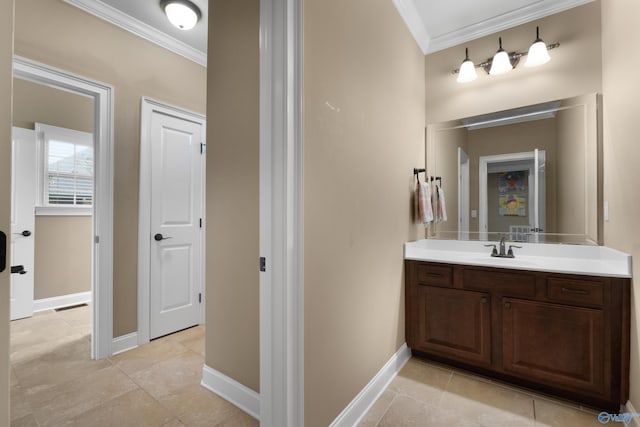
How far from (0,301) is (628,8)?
2906 mm

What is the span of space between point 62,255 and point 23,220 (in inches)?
23.0

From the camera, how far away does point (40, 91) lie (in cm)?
332

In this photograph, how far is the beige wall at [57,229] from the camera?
10.7 feet

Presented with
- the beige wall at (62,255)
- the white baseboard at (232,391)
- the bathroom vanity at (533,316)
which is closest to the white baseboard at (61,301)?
the beige wall at (62,255)

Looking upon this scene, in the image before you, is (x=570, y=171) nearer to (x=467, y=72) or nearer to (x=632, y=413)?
(x=467, y=72)

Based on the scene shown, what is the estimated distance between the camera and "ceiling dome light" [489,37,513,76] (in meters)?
2.30

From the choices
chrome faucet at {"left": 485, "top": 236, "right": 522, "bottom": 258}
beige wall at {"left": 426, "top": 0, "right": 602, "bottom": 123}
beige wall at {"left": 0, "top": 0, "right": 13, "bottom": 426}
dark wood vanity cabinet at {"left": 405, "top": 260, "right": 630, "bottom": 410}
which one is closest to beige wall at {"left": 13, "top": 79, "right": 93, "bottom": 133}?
beige wall at {"left": 0, "top": 0, "right": 13, "bottom": 426}

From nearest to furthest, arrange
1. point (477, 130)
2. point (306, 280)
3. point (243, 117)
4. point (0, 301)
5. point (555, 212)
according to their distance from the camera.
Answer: point (0, 301) → point (306, 280) → point (243, 117) → point (555, 212) → point (477, 130)

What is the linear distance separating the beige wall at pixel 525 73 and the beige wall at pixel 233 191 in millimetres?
1804

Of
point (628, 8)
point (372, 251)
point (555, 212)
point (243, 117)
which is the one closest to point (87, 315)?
point (243, 117)

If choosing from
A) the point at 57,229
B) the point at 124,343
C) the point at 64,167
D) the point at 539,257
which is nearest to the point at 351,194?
the point at 539,257

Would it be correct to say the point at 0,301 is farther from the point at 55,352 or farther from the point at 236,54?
the point at 55,352

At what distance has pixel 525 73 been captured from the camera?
232 centimetres

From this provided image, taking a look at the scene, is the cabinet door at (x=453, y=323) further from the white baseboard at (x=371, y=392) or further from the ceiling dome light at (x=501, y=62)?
the ceiling dome light at (x=501, y=62)
